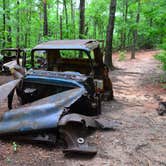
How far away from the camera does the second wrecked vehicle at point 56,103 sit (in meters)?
4.03

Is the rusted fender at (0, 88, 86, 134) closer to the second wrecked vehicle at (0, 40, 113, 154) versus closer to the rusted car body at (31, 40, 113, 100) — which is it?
the second wrecked vehicle at (0, 40, 113, 154)

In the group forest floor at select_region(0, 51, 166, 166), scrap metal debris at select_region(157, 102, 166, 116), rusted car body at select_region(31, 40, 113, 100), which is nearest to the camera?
forest floor at select_region(0, 51, 166, 166)

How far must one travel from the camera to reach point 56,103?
445 centimetres

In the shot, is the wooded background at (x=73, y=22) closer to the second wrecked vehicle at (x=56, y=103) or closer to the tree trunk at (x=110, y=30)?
the tree trunk at (x=110, y=30)

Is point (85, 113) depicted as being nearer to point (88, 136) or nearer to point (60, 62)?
point (88, 136)

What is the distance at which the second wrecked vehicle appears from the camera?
13.2ft

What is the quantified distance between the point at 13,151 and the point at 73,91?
63.7 inches

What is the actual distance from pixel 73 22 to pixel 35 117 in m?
17.4

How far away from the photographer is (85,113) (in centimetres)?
523

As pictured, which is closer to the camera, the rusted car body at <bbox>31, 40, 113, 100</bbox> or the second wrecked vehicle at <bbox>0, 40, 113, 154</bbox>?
the second wrecked vehicle at <bbox>0, 40, 113, 154</bbox>

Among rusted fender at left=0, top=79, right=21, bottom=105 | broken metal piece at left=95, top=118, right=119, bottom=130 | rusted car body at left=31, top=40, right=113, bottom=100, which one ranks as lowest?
broken metal piece at left=95, top=118, right=119, bottom=130

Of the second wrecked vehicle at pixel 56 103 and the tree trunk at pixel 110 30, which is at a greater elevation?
the tree trunk at pixel 110 30

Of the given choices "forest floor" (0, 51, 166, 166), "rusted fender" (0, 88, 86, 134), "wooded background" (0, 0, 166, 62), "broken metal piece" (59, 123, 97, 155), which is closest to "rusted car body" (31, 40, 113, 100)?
"forest floor" (0, 51, 166, 166)

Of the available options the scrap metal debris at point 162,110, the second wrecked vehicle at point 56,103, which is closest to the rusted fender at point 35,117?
the second wrecked vehicle at point 56,103
